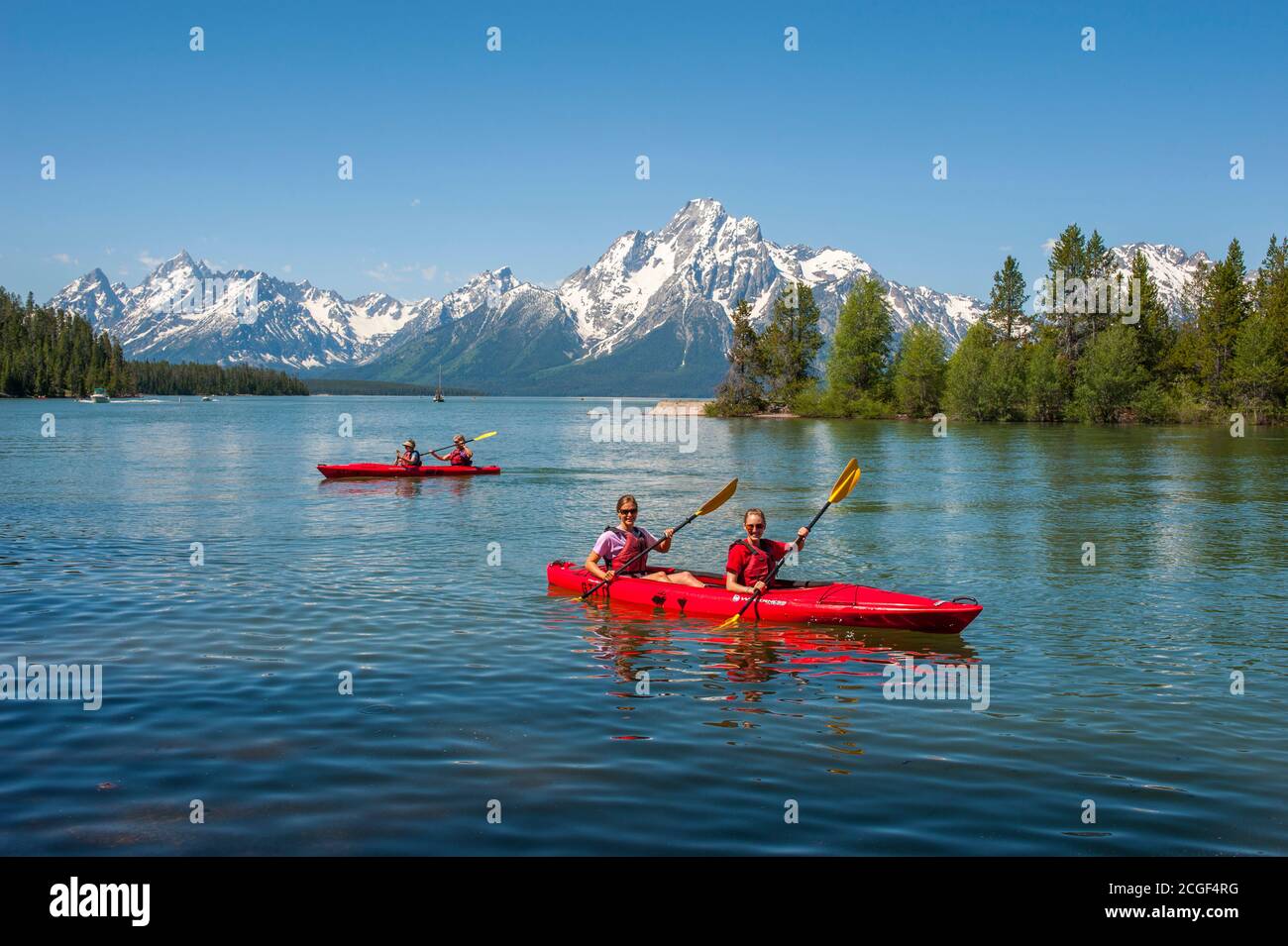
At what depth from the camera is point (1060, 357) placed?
124m

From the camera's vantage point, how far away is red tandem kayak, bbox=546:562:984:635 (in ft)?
58.6

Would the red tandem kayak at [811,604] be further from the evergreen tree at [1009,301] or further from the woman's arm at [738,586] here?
the evergreen tree at [1009,301]

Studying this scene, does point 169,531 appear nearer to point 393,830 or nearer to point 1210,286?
point 393,830

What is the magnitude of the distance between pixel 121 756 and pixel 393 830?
3.95 meters

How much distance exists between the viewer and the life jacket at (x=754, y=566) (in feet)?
64.2

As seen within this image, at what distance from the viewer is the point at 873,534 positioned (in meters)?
32.9

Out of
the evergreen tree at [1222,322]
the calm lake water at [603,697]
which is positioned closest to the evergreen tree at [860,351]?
the evergreen tree at [1222,322]

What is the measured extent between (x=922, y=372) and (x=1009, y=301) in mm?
18685

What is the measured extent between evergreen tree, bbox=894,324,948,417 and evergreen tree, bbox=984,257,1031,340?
11.1m

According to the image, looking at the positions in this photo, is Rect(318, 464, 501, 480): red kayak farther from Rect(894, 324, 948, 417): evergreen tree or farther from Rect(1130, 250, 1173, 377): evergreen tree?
Rect(894, 324, 948, 417): evergreen tree

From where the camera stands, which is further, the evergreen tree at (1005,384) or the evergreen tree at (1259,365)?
the evergreen tree at (1005,384)

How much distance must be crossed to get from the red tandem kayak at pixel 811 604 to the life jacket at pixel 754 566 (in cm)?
34
